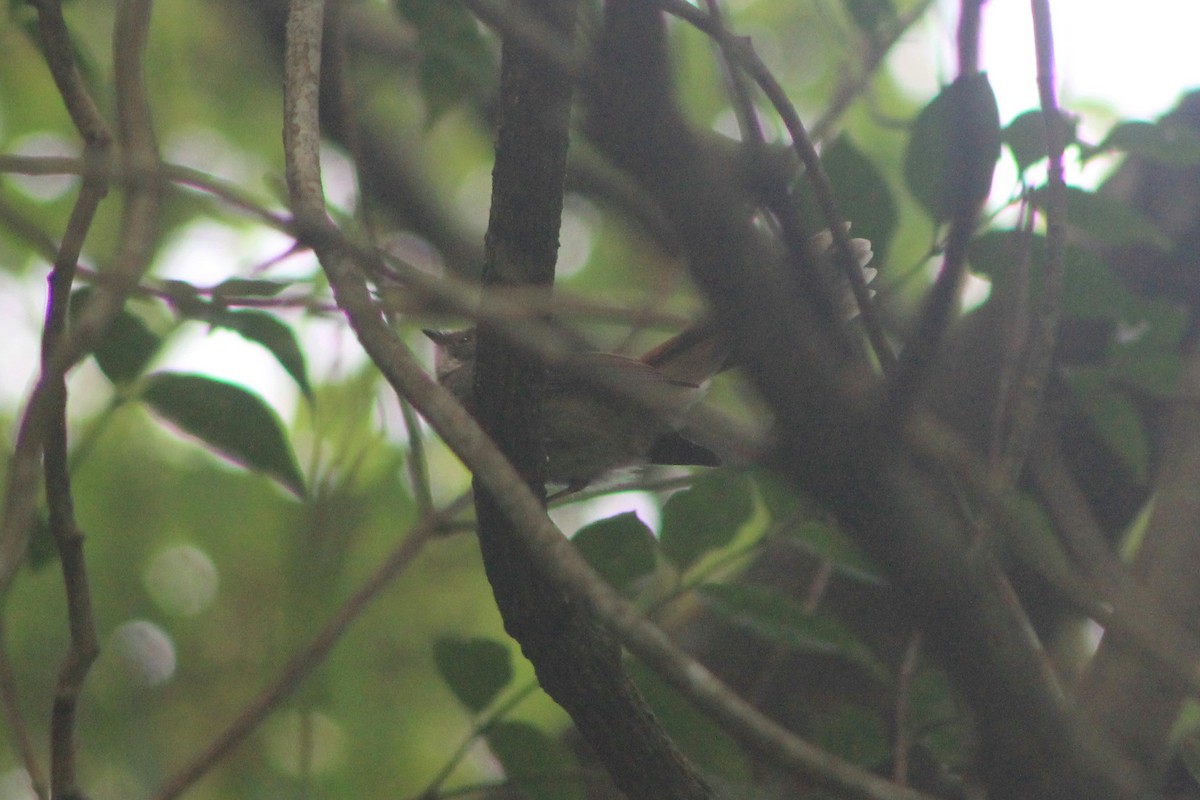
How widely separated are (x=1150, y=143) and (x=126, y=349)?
8.29ft

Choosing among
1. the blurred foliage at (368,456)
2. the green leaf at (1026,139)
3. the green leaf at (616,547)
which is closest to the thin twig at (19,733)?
the blurred foliage at (368,456)

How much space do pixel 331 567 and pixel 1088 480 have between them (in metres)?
2.69

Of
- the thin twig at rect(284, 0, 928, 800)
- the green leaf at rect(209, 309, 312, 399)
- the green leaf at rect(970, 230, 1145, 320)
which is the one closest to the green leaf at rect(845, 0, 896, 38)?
the green leaf at rect(970, 230, 1145, 320)

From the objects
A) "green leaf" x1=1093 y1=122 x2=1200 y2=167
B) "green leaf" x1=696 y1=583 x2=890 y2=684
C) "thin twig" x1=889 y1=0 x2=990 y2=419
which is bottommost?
"green leaf" x1=696 y1=583 x2=890 y2=684

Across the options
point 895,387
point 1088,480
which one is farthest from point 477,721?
point 1088,480

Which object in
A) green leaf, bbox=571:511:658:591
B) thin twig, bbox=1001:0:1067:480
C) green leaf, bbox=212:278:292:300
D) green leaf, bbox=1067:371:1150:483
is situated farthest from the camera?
green leaf, bbox=1067:371:1150:483

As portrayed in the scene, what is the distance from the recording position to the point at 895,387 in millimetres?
1270

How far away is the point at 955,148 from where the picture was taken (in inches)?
59.4

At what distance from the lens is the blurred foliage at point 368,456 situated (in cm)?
254

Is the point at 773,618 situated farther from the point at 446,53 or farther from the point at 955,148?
the point at 446,53

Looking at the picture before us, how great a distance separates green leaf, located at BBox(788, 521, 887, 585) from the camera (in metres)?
2.62

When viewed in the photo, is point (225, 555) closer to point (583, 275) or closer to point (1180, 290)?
point (583, 275)

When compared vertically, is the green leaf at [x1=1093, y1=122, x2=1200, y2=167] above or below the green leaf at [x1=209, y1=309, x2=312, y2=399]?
above

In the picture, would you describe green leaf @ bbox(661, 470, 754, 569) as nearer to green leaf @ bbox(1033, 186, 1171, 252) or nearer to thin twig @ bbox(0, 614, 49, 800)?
green leaf @ bbox(1033, 186, 1171, 252)
